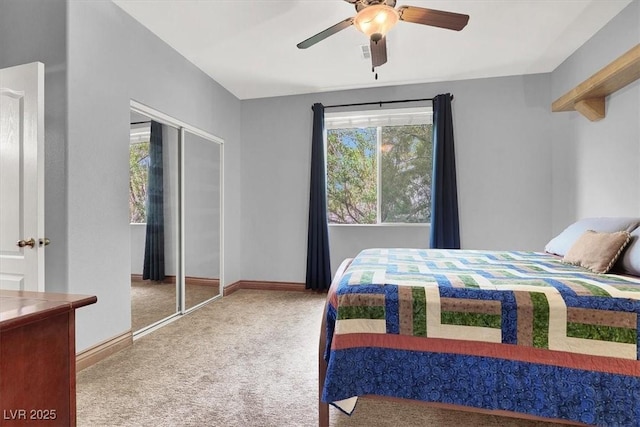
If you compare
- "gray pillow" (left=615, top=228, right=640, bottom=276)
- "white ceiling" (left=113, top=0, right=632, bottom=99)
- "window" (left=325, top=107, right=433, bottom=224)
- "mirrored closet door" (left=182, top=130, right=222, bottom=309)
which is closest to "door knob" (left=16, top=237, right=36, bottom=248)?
"mirrored closet door" (left=182, top=130, right=222, bottom=309)

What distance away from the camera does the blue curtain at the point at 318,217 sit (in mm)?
4199

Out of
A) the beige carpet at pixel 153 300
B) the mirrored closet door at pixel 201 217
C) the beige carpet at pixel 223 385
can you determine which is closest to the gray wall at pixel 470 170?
the mirrored closet door at pixel 201 217

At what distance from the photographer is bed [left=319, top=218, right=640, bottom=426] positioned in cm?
128

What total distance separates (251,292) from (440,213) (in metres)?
2.65

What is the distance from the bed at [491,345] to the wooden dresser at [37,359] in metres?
0.96

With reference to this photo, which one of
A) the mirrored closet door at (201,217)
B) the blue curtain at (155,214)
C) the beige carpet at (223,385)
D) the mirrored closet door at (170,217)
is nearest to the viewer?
the beige carpet at (223,385)

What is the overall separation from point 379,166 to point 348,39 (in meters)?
1.70

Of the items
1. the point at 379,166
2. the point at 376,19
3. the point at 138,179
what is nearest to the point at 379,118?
the point at 379,166

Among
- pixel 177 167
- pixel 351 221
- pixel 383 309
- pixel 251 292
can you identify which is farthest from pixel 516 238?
pixel 177 167

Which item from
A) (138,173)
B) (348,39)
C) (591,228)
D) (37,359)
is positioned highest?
(348,39)

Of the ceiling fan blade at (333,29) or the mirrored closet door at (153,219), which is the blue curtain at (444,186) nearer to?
the ceiling fan blade at (333,29)

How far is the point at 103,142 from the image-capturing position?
242cm

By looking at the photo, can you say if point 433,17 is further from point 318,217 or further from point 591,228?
point 318,217

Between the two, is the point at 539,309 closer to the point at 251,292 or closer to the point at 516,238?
the point at 516,238
